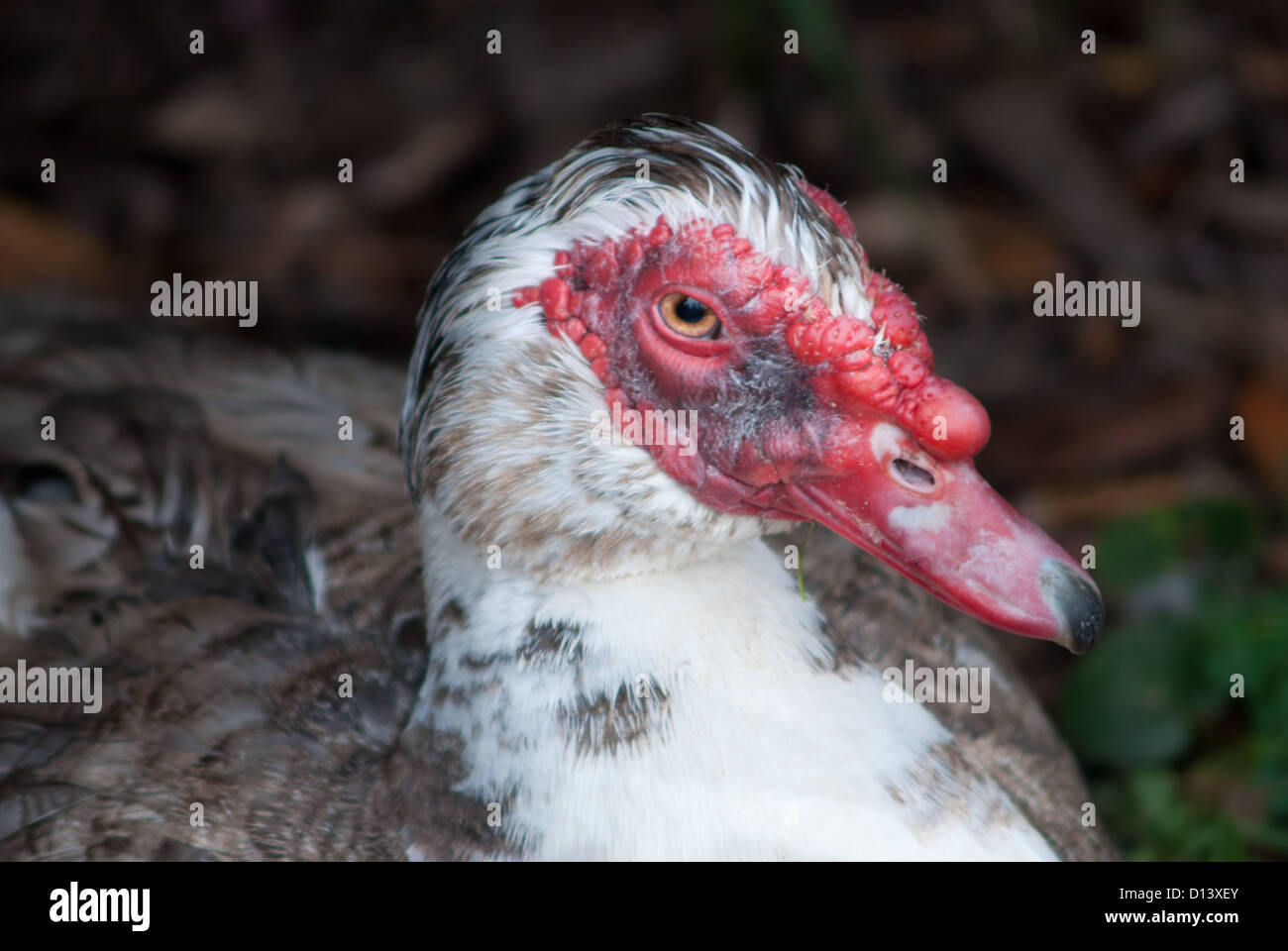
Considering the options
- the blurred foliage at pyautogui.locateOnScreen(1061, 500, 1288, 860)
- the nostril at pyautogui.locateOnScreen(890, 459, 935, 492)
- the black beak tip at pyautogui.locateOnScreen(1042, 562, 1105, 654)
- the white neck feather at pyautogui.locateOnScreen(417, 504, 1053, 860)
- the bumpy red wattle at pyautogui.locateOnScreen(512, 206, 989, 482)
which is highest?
the bumpy red wattle at pyautogui.locateOnScreen(512, 206, 989, 482)

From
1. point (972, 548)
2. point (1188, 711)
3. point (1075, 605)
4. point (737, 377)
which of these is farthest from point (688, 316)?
point (1188, 711)

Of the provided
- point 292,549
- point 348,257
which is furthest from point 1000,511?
point 348,257

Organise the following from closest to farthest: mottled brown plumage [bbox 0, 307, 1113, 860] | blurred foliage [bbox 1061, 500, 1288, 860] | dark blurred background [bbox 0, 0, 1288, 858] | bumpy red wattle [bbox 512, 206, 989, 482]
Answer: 1. bumpy red wattle [bbox 512, 206, 989, 482]
2. mottled brown plumage [bbox 0, 307, 1113, 860]
3. blurred foliage [bbox 1061, 500, 1288, 860]
4. dark blurred background [bbox 0, 0, 1288, 858]

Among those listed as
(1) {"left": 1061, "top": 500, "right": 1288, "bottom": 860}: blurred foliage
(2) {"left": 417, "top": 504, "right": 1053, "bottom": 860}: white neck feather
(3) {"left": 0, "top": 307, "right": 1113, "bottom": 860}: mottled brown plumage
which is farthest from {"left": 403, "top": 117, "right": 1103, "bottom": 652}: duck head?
(1) {"left": 1061, "top": 500, "right": 1288, "bottom": 860}: blurred foliage

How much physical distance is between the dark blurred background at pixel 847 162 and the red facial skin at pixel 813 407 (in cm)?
224

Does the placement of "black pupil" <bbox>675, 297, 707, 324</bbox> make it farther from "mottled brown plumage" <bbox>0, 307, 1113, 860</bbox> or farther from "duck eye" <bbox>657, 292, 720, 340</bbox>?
"mottled brown plumage" <bbox>0, 307, 1113, 860</bbox>

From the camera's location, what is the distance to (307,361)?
400cm

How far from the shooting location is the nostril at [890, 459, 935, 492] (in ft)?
7.59

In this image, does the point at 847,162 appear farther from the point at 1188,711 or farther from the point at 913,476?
the point at 913,476

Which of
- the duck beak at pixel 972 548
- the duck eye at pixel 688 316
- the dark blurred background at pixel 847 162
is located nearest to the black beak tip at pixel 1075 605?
the duck beak at pixel 972 548

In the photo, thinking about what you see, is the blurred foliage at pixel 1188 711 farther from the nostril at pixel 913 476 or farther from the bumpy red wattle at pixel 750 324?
the bumpy red wattle at pixel 750 324

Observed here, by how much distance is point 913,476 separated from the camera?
232 centimetres

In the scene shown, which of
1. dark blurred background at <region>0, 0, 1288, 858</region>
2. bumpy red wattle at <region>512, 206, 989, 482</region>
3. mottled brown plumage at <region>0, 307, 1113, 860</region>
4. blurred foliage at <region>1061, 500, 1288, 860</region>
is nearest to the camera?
bumpy red wattle at <region>512, 206, 989, 482</region>
